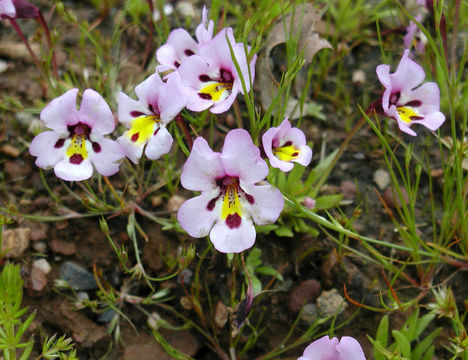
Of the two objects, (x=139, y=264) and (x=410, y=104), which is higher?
(x=410, y=104)

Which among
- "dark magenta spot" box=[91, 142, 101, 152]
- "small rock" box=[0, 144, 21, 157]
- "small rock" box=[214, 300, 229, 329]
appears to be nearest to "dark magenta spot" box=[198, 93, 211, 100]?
"dark magenta spot" box=[91, 142, 101, 152]

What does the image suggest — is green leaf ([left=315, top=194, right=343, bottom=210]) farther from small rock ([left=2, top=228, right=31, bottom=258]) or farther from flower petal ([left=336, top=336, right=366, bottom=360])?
small rock ([left=2, top=228, right=31, bottom=258])

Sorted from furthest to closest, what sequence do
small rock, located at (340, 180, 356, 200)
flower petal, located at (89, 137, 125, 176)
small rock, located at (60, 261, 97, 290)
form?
small rock, located at (340, 180, 356, 200)
small rock, located at (60, 261, 97, 290)
flower petal, located at (89, 137, 125, 176)

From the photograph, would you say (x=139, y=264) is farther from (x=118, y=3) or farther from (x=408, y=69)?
(x=118, y=3)

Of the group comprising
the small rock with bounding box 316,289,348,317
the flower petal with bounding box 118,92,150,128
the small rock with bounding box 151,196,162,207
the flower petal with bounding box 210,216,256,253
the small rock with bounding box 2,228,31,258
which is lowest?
the small rock with bounding box 316,289,348,317

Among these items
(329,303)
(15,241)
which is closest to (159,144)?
(15,241)

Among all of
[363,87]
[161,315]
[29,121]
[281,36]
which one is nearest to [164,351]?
[161,315]
